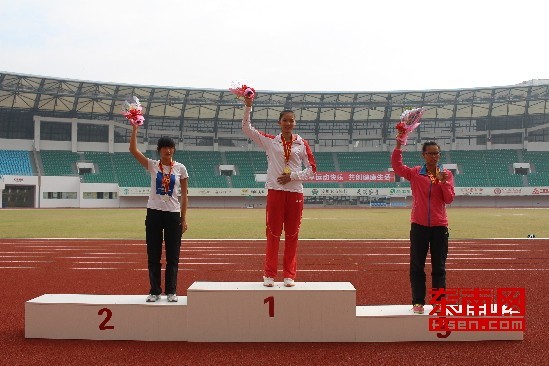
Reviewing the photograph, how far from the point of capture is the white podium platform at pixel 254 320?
4602 mm

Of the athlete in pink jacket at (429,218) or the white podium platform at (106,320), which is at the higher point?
the athlete in pink jacket at (429,218)

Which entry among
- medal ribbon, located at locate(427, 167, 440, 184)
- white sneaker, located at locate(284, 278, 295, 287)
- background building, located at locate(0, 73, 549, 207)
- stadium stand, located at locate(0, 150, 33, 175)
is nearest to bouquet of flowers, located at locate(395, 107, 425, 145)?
medal ribbon, located at locate(427, 167, 440, 184)

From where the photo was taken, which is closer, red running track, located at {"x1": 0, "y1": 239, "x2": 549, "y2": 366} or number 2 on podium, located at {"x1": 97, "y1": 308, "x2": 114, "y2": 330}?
red running track, located at {"x1": 0, "y1": 239, "x2": 549, "y2": 366}

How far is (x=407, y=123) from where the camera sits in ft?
16.5

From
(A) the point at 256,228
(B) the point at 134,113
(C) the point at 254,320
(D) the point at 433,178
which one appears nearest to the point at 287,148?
(D) the point at 433,178

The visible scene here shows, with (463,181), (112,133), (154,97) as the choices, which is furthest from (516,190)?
(112,133)

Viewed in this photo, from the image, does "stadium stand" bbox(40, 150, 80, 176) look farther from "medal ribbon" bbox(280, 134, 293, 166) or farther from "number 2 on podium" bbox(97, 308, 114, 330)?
"medal ribbon" bbox(280, 134, 293, 166)

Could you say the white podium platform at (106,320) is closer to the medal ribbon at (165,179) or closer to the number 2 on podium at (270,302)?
the number 2 on podium at (270,302)

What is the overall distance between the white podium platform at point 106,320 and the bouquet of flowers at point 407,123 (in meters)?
2.67

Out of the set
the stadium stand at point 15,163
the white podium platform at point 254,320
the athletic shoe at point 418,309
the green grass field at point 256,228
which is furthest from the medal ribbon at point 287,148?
the stadium stand at point 15,163

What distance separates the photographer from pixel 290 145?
5242 mm

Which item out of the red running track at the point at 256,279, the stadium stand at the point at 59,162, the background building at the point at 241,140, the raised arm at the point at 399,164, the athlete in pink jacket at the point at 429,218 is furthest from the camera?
the stadium stand at the point at 59,162

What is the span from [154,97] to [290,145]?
50437 millimetres

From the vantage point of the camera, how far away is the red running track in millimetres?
4199
